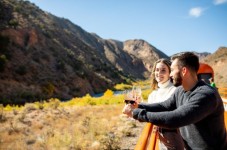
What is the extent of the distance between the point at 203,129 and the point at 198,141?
0.13 m

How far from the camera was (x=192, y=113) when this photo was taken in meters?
2.29

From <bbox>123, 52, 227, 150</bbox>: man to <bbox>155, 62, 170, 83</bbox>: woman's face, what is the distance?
1139 mm

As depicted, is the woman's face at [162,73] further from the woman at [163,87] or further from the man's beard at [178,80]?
the man's beard at [178,80]

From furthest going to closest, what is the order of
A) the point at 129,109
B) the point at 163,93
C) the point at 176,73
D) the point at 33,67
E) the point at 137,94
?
the point at 33,67 < the point at 163,93 < the point at 137,94 < the point at 176,73 < the point at 129,109

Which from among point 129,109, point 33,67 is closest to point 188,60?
point 129,109

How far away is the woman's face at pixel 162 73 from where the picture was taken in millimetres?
4098

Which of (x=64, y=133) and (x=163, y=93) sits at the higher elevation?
(x=163, y=93)

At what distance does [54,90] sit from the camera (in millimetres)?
60125

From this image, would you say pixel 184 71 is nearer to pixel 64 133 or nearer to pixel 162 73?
pixel 162 73

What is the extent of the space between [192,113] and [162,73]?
1.88 m

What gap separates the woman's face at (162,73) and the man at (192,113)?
114 centimetres

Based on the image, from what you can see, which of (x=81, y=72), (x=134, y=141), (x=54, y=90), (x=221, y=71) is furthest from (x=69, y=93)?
(x=134, y=141)

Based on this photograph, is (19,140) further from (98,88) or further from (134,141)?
(98,88)

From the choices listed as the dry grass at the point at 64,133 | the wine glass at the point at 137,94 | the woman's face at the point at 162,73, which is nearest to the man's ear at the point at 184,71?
the wine glass at the point at 137,94
